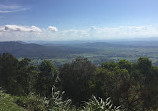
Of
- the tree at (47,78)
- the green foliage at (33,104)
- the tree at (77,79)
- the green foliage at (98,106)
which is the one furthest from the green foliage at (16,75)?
the green foliage at (98,106)

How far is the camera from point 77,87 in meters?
18.1

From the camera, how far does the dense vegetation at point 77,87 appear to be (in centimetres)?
777

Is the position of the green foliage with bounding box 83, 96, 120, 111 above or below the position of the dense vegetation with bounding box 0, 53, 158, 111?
above

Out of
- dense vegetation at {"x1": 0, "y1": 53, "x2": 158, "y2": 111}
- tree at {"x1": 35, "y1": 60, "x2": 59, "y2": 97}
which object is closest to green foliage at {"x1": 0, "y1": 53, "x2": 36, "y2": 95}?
dense vegetation at {"x1": 0, "y1": 53, "x2": 158, "y2": 111}

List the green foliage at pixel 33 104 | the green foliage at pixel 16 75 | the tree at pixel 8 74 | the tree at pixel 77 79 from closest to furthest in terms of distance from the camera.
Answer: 1. the green foliage at pixel 33 104
2. the tree at pixel 77 79
3. the tree at pixel 8 74
4. the green foliage at pixel 16 75

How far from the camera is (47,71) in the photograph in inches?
687

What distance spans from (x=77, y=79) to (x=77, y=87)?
1.08 m

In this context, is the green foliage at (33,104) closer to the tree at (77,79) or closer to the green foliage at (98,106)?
the green foliage at (98,106)

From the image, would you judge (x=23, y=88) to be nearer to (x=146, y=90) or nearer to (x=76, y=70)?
(x=76, y=70)

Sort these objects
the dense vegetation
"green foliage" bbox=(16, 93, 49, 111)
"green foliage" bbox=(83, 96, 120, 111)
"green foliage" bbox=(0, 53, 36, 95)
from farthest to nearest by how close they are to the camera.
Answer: "green foliage" bbox=(0, 53, 36, 95)
the dense vegetation
"green foliage" bbox=(16, 93, 49, 111)
"green foliage" bbox=(83, 96, 120, 111)

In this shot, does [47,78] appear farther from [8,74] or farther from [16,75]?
[8,74]

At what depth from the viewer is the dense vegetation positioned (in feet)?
25.5

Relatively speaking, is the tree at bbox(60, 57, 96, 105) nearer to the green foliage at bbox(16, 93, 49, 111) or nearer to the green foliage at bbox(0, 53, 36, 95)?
the green foliage at bbox(0, 53, 36, 95)

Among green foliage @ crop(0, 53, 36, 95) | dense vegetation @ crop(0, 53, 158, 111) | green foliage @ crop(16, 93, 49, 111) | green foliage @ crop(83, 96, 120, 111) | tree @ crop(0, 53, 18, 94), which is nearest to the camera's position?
green foliage @ crop(83, 96, 120, 111)
